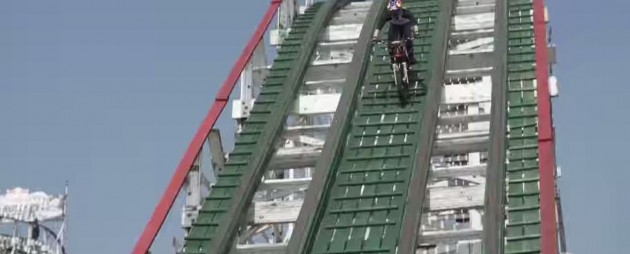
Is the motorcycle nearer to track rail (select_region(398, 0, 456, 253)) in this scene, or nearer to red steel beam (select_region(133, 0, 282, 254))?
track rail (select_region(398, 0, 456, 253))

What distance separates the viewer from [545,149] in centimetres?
1217

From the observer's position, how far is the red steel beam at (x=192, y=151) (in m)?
12.4

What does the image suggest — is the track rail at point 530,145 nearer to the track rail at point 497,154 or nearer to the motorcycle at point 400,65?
the track rail at point 497,154

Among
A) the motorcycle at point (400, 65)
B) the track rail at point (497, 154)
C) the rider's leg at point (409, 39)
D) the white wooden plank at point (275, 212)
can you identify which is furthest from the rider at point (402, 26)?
the white wooden plank at point (275, 212)

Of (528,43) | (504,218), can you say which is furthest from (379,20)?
(504,218)

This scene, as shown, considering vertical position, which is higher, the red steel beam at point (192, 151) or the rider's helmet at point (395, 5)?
the rider's helmet at point (395, 5)

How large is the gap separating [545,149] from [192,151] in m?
4.68

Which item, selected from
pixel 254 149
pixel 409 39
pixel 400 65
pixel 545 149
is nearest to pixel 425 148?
pixel 545 149

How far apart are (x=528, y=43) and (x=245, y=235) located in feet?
18.7

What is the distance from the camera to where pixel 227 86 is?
15828mm

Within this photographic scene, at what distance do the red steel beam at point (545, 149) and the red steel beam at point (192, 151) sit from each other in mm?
4494

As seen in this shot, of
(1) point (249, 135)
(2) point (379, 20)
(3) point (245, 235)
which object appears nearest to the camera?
(3) point (245, 235)

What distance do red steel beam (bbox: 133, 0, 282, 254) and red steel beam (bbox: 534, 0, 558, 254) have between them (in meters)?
4.49

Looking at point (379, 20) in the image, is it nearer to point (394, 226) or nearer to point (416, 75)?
point (416, 75)
